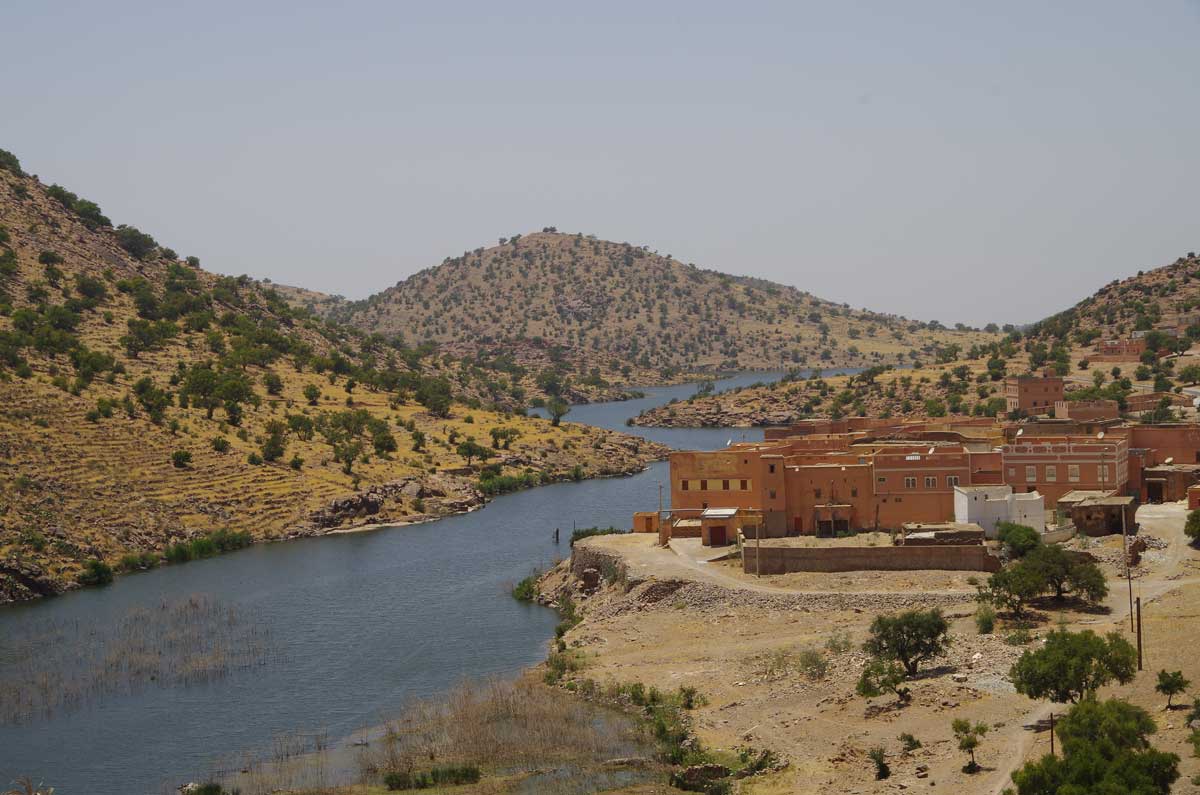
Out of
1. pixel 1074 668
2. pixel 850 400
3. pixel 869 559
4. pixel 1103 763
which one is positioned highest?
pixel 850 400

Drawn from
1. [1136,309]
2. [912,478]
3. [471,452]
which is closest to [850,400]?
[1136,309]

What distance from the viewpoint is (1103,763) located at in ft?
74.7

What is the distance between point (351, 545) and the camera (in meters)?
69.6

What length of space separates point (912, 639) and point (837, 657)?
2542mm

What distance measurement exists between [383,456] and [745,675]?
5235 cm

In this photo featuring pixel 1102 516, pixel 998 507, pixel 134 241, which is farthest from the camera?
pixel 134 241

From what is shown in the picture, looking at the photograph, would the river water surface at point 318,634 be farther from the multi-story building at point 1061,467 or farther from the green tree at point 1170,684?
the green tree at point 1170,684

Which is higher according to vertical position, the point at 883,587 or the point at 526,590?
the point at 883,587

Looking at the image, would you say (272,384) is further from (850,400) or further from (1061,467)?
(1061,467)

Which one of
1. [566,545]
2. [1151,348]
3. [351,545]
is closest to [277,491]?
[351,545]

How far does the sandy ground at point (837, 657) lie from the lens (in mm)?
29469

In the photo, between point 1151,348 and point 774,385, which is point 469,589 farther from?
point 774,385

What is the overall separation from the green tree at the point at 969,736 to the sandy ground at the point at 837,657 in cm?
26

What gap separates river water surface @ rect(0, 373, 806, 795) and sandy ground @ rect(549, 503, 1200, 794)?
4.51 meters
